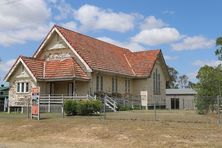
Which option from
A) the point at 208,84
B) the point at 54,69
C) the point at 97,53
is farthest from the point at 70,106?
the point at 97,53

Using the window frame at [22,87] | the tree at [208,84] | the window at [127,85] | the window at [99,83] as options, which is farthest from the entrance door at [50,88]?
the tree at [208,84]

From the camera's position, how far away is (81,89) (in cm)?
3866

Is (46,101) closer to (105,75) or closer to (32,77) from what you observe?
(32,77)

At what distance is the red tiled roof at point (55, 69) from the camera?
37.0 meters

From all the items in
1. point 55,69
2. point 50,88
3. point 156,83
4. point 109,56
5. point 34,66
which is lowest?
point 50,88

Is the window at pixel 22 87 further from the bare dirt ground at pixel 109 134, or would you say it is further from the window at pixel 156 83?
the window at pixel 156 83

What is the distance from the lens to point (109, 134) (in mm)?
18469

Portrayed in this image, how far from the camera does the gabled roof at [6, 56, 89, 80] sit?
Answer: 3700 cm

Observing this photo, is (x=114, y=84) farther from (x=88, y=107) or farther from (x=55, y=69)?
(x=88, y=107)

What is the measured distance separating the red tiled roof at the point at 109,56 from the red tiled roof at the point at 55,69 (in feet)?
4.19

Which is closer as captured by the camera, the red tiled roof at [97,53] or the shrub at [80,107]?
the shrub at [80,107]

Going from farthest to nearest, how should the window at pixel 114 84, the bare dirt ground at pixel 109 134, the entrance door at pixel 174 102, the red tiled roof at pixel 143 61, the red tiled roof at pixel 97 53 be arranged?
1. the entrance door at pixel 174 102
2. the red tiled roof at pixel 143 61
3. the window at pixel 114 84
4. the red tiled roof at pixel 97 53
5. the bare dirt ground at pixel 109 134

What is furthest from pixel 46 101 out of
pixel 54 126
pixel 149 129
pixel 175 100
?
pixel 175 100

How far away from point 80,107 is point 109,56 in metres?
18.0
